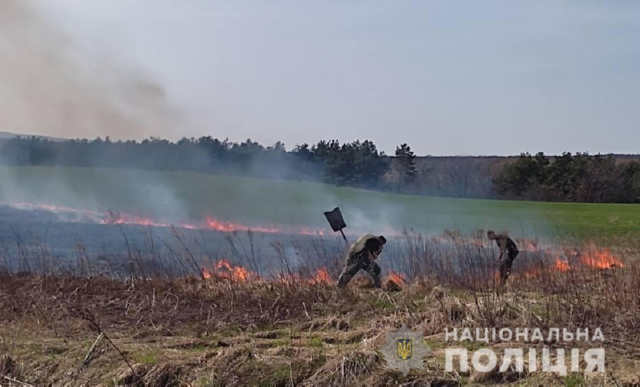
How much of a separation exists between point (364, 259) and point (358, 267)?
7.9 inches

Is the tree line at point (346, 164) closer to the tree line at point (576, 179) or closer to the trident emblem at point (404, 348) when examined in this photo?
the tree line at point (576, 179)

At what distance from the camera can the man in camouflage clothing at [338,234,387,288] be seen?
11.1 meters

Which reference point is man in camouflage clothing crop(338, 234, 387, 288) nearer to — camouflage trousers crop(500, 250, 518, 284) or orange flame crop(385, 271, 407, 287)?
orange flame crop(385, 271, 407, 287)

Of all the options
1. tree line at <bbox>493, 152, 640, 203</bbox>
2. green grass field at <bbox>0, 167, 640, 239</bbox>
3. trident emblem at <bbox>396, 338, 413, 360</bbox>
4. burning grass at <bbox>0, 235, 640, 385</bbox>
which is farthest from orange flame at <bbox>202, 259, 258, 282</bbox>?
tree line at <bbox>493, 152, 640, 203</bbox>

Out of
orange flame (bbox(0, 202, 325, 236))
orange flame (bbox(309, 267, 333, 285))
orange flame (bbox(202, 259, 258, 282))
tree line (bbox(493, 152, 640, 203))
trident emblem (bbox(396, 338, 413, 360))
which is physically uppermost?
tree line (bbox(493, 152, 640, 203))

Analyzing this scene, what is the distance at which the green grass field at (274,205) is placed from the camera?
30205mm

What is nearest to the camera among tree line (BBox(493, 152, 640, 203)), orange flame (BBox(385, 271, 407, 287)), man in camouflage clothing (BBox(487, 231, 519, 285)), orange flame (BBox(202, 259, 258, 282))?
orange flame (BBox(385, 271, 407, 287))

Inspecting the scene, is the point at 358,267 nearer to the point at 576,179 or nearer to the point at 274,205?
the point at 274,205

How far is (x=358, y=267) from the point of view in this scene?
36.7 feet

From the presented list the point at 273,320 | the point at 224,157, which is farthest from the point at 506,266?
the point at 224,157

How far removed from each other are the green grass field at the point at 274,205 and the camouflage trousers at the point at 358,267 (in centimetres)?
1690

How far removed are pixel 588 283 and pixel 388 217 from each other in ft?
83.3

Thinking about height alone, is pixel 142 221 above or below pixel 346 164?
below

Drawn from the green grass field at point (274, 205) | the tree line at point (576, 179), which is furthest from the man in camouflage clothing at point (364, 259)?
the tree line at point (576, 179)
